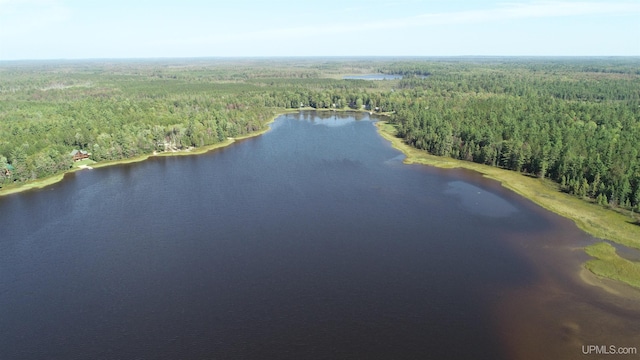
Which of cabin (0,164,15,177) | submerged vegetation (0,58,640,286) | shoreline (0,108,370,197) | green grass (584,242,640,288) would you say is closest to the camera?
green grass (584,242,640,288)

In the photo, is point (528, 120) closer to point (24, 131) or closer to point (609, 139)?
point (609, 139)

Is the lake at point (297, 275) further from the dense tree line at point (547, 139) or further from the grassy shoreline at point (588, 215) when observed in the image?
the dense tree line at point (547, 139)

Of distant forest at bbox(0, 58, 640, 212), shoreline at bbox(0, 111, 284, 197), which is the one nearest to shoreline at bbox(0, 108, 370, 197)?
shoreline at bbox(0, 111, 284, 197)

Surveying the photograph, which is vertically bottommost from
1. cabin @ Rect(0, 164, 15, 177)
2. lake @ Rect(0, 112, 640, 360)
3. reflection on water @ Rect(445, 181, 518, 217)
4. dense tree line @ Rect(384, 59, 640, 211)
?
lake @ Rect(0, 112, 640, 360)

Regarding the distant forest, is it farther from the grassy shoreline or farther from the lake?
the lake

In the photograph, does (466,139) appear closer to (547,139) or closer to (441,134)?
(441,134)

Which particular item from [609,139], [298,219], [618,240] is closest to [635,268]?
[618,240]
